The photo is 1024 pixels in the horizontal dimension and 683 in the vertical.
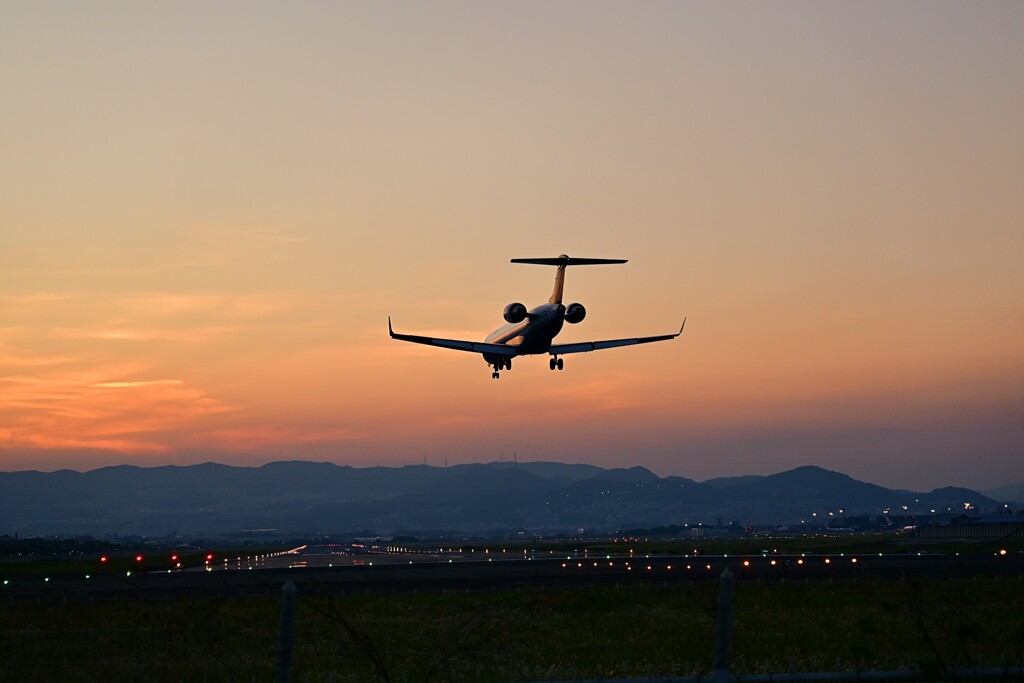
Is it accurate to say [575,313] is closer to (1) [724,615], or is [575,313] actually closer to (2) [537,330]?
(2) [537,330]

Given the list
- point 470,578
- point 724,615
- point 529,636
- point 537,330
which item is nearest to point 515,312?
point 537,330

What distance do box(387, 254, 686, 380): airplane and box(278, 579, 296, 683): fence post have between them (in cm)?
5751

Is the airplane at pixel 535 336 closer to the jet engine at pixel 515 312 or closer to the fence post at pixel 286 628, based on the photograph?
the jet engine at pixel 515 312

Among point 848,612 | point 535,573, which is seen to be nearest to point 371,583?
point 535,573

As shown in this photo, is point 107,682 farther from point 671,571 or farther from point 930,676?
point 671,571

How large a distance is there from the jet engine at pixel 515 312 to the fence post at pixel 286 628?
193ft

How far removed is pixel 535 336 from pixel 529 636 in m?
42.1

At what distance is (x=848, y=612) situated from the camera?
35.7 metres

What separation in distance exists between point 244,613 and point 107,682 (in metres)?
22.1

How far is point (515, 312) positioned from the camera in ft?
227

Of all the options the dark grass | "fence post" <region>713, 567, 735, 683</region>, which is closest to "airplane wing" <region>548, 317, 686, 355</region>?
the dark grass

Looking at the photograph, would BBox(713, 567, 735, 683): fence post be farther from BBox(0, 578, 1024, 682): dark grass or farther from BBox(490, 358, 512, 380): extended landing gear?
BBox(490, 358, 512, 380): extended landing gear

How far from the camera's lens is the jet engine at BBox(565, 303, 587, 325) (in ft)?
231

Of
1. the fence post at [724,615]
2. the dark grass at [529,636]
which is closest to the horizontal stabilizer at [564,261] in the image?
the dark grass at [529,636]
